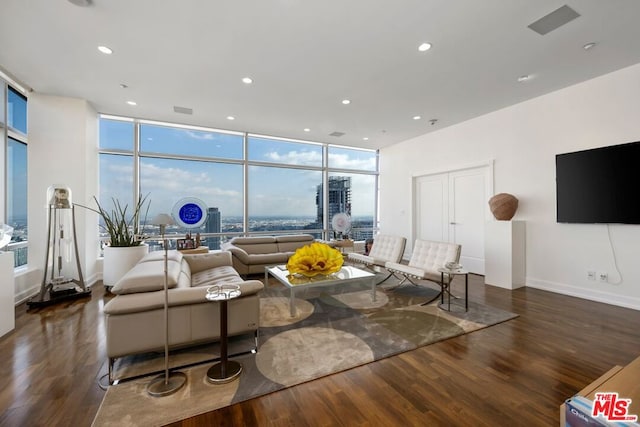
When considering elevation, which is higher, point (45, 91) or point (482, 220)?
point (45, 91)

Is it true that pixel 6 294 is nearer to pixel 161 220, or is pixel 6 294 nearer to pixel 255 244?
pixel 161 220

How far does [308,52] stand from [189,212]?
258 centimetres

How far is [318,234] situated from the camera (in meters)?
7.21

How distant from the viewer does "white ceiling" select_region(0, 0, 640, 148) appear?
2344 millimetres

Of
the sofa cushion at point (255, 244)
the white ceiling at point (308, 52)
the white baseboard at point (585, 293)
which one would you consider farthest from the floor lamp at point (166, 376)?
the white baseboard at point (585, 293)

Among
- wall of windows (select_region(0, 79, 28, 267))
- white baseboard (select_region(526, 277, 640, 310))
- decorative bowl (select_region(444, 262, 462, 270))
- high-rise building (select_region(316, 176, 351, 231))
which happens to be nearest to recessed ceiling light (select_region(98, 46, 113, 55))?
wall of windows (select_region(0, 79, 28, 267))

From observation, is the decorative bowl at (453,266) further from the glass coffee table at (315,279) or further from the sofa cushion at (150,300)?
the sofa cushion at (150,300)

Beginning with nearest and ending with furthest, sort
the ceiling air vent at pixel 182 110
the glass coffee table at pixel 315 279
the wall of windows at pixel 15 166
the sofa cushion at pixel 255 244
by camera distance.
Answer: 1. the glass coffee table at pixel 315 279
2. the wall of windows at pixel 15 166
3. the ceiling air vent at pixel 182 110
4. the sofa cushion at pixel 255 244

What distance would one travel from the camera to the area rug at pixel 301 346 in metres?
1.66

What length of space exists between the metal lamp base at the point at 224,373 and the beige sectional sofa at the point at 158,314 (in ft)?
0.76

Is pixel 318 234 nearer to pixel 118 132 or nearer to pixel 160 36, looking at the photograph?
pixel 118 132

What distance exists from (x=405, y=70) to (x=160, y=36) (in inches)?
110

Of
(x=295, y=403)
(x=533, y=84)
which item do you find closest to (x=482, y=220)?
(x=533, y=84)

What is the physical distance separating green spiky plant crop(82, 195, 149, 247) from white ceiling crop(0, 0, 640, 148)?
1779 mm
